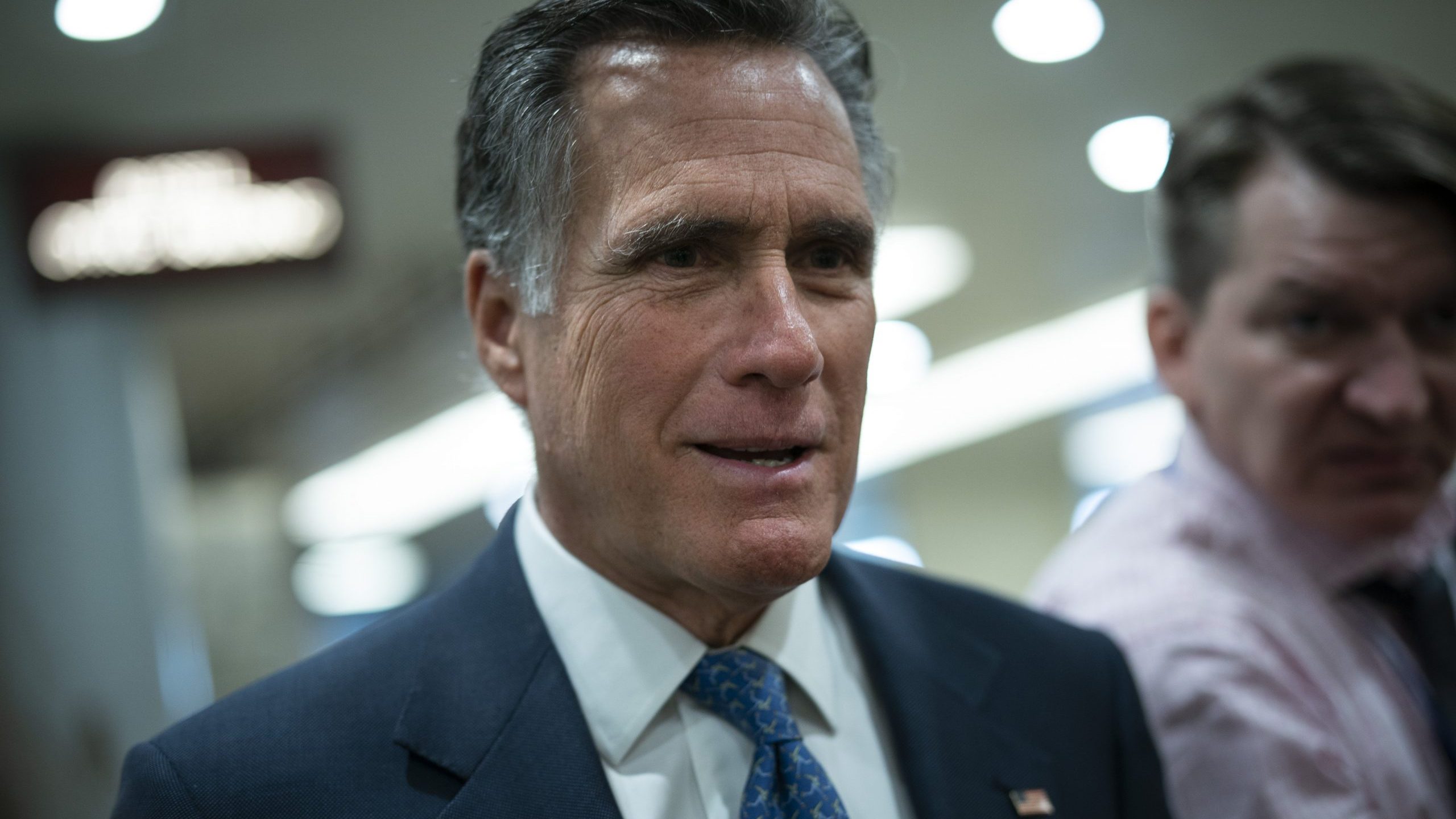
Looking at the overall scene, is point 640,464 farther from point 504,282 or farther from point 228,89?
point 228,89

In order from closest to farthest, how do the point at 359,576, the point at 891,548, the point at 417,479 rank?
Result: 1. the point at 417,479
2. the point at 891,548
3. the point at 359,576

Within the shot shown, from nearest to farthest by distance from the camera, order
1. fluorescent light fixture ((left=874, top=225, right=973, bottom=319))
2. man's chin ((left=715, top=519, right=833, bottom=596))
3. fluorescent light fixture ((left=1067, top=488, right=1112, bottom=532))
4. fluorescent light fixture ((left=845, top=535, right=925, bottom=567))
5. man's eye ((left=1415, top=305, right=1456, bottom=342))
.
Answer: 1. man's chin ((left=715, top=519, right=833, bottom=596))
2. man's eye ((left=1415, top=305, right=1456, bottom=342))
3. fluorescent light fixture ((left=874, top=225, right=973, bottom=319))
4. fluorescent light fixture ((left=1067, top=488, right=1112, bottom=532))
5. fluorescent light fixture ((left=845, top=535, right=925, bottom=567))

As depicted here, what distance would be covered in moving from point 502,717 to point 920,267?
16.0 ft

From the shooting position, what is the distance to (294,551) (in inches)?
394

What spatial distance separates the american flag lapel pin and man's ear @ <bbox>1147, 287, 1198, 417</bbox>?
0.74 meters

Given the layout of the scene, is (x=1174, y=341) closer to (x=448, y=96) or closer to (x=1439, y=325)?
(x=1439, y=325)

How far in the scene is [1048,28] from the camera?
11.9ft

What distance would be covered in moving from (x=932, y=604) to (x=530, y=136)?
782mm

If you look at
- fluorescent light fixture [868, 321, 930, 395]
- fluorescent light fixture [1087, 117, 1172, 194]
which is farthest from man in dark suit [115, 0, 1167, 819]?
fluorescent light fixture [868, 321, 930, 395]

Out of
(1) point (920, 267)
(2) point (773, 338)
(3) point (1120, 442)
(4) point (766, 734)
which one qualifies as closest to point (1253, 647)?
(4) point (766, 734)

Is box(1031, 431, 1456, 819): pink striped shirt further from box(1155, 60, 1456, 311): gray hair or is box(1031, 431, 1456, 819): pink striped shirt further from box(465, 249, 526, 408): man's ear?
box(465, 249, 526, 408): man's ear

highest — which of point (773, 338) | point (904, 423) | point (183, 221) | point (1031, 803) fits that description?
point (183, 221)

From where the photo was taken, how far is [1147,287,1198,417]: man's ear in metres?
1.84

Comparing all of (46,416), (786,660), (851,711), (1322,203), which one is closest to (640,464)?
(786,660)
